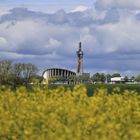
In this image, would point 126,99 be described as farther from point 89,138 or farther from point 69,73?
point 69,73

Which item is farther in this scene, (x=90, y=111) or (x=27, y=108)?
(x=27, y=108)

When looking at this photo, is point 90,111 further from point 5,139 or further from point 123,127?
point 5,139

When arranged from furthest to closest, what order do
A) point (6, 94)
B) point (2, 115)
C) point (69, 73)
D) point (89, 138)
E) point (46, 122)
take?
point (69, 73) → point (6, 94) → point (2, 115) → point (46, 122) → point (89, 138)

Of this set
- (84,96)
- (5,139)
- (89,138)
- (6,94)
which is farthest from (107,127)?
(6,94)

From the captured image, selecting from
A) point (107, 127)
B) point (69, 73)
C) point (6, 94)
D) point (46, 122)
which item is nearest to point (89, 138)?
point (107, 127)

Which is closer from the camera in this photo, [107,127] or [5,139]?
[107,127]

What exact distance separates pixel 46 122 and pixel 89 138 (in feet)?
5.04

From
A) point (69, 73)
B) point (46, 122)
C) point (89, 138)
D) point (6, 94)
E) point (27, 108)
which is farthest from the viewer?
point (69, 73)

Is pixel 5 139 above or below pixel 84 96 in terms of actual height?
below

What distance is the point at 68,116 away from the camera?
412 inches

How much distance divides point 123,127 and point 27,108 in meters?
2.13

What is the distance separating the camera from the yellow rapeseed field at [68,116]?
8984 millimetres

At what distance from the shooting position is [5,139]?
34.7ft

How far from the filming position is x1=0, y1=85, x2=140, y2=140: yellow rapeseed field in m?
8.98
